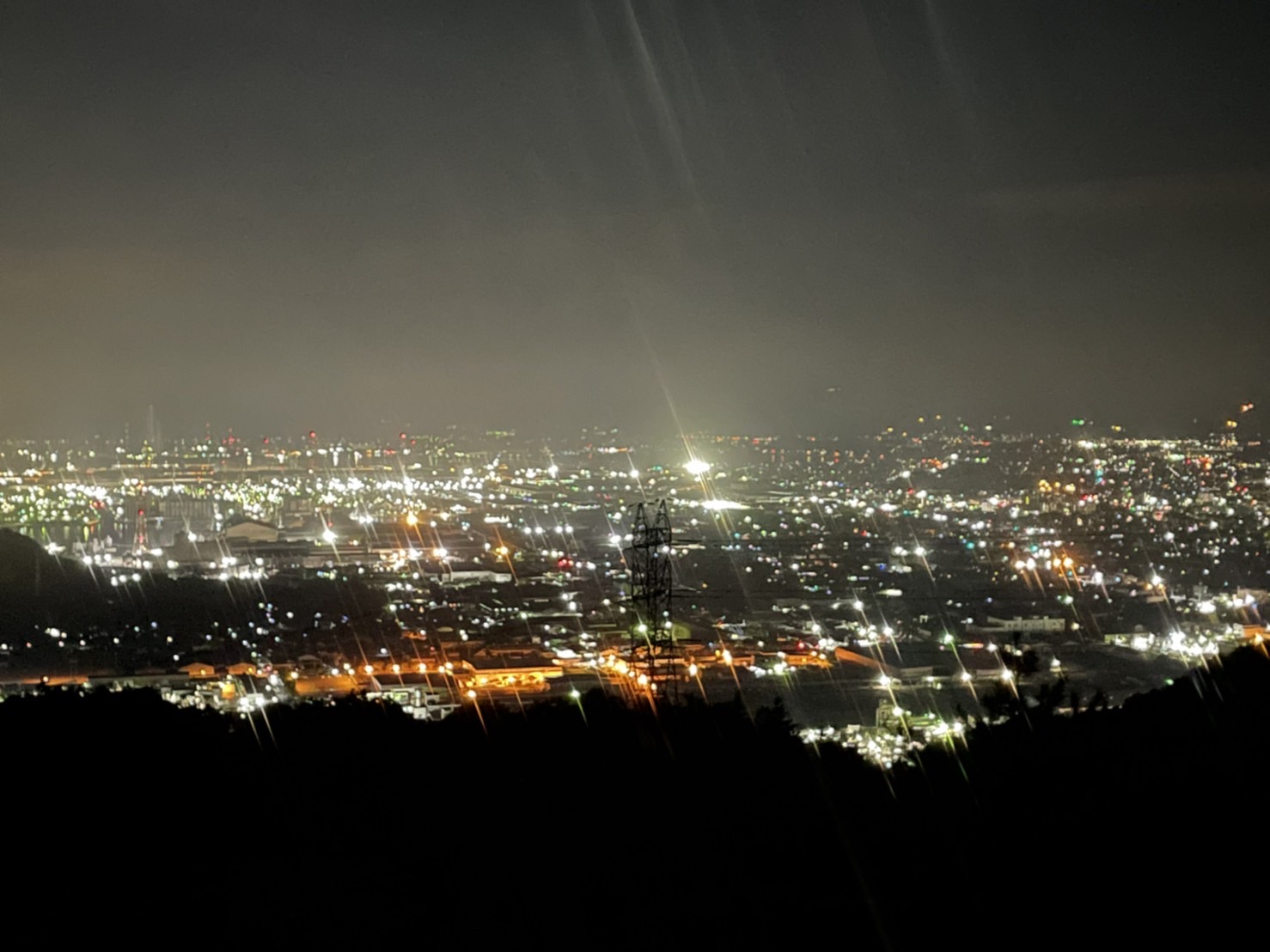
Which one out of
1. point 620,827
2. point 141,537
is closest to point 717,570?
point 141,537

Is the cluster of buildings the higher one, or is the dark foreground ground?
the cluster of buildings

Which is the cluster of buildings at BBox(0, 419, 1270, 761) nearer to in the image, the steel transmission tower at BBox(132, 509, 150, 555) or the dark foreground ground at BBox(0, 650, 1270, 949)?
the steel transmission tower at BBox(132, 509, 150, 555)

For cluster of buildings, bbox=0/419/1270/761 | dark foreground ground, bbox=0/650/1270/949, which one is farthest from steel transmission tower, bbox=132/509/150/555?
dark foreground ground, bbox=0/650/1270/949

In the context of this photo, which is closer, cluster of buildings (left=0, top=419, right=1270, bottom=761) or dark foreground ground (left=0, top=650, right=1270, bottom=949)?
dark foreground ground (left=0, top=650, right=1270, bottom=949)

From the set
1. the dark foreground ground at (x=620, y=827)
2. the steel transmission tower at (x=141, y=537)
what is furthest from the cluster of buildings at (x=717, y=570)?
the dark foreground ground at (x=620, y=827)

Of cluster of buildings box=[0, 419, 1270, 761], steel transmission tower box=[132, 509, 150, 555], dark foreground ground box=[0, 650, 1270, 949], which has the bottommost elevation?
dark foreground ground box=[0, 650, 1270, 949]

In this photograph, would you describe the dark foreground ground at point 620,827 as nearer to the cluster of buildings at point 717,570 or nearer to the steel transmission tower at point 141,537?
the cluster of buildings at point 717,570

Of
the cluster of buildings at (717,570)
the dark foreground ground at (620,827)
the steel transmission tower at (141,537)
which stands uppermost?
the steel transmission tower at (141,537)

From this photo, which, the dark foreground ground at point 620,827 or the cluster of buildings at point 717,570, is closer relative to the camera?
the dark foreground ground at point 620,827
